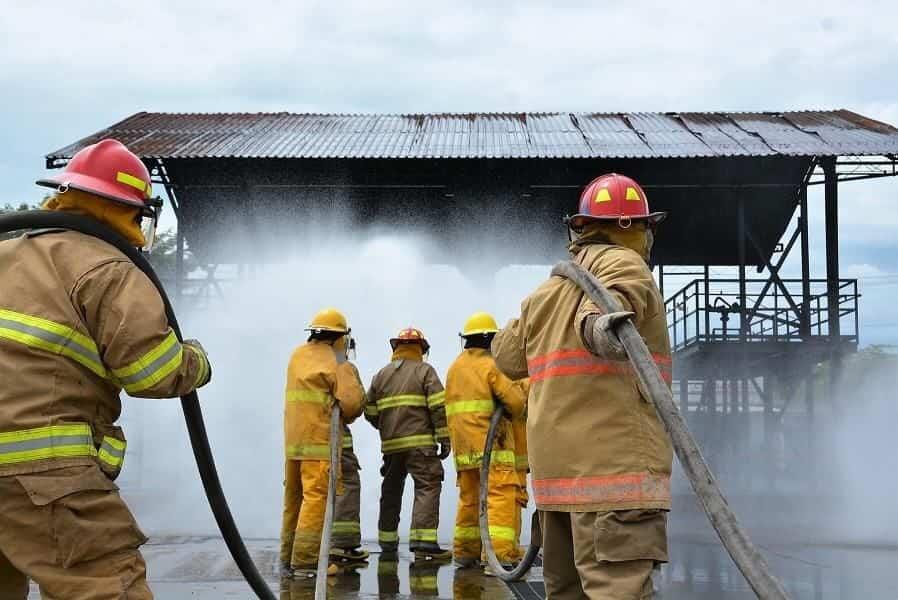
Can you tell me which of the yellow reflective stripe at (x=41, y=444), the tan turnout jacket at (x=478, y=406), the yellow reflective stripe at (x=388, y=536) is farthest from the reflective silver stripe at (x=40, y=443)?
the yellow reflective stripe at (x=388, y=536)

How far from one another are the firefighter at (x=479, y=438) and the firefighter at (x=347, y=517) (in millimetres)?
784

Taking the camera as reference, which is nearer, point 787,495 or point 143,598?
point 143,598

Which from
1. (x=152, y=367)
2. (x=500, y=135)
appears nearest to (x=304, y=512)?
(x=152, y=367)

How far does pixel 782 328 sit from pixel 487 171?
221 inches

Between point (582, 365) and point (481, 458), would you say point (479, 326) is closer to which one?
point (481, 458)

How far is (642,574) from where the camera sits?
3027mm

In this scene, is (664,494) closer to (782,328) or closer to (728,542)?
(728,542)

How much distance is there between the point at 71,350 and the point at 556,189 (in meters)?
14.0

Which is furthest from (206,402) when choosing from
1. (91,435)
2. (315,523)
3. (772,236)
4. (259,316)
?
(91,435)

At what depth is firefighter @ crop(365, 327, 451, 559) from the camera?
7.75 meters

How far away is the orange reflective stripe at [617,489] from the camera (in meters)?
3.11

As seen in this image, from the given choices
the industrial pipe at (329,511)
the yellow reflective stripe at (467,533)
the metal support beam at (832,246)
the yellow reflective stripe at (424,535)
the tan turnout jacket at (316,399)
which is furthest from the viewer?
the metal support beam at (832,246)

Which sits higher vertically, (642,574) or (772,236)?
(772,236)

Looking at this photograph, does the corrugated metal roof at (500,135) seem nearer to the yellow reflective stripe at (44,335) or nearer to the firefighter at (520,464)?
the firefighter at (520,464)
